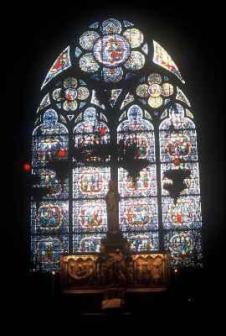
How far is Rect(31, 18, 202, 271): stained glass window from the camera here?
1659 cm

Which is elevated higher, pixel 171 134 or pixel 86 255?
pixel 171 134

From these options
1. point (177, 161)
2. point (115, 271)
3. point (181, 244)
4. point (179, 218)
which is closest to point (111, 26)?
point (177, 161)

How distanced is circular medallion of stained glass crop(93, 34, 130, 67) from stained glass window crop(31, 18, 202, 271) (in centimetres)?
2

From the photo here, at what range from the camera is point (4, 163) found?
16.9 m

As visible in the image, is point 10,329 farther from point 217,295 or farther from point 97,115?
point 97,115

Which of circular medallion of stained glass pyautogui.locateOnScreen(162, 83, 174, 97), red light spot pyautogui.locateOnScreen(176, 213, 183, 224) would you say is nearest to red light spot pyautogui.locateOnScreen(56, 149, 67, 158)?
circular medallion of stained glass pyautogui.locateOnScreen(162, 83, 174, 97)

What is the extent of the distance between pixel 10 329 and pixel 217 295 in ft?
13.8

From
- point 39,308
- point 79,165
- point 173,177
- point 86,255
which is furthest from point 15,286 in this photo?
point 173,177

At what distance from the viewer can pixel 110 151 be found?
17.1 m

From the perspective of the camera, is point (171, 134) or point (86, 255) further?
point (171, 134)

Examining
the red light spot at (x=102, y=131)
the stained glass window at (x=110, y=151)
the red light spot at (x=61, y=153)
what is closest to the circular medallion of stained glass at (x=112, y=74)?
the stained glass window at (x=110, y=151)

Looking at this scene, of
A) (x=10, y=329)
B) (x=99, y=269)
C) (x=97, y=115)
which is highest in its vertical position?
(x=97, y=115)

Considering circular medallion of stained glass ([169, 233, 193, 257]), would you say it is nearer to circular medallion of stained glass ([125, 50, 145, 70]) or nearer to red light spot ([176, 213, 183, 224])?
red light spot ([176, 213, 183, 224])

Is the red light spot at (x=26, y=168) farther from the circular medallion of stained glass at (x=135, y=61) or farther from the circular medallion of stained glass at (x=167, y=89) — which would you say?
the circular medallion of stained glass at (x=167, y=89)
